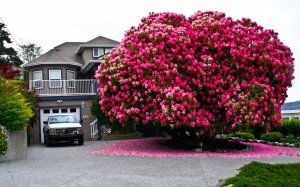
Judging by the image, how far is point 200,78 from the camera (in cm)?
1644

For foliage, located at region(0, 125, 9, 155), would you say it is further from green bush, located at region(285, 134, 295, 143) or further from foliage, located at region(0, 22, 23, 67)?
foliage, located at region(0, 22, 23, 67)

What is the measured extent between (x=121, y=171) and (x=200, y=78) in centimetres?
609

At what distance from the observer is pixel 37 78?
1213 inches

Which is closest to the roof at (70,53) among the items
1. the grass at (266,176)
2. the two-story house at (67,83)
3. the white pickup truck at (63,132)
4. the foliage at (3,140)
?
the two-story house at (67,83)

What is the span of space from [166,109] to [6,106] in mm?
5380

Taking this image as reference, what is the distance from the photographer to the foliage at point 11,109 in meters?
14.8

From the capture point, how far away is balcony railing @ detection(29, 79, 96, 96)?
96.1ft

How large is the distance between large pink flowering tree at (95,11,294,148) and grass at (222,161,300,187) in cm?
628

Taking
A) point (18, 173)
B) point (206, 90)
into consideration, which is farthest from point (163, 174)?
point (206, 90)

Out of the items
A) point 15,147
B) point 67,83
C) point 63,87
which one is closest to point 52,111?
point 63,87

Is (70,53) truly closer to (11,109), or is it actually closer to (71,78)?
(71,78)

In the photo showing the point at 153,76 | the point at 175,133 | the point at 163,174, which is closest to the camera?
the point at 163,174

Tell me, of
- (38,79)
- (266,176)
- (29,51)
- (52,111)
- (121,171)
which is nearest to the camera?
(266,176)

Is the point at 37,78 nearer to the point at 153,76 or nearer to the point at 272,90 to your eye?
the point at 153,76
